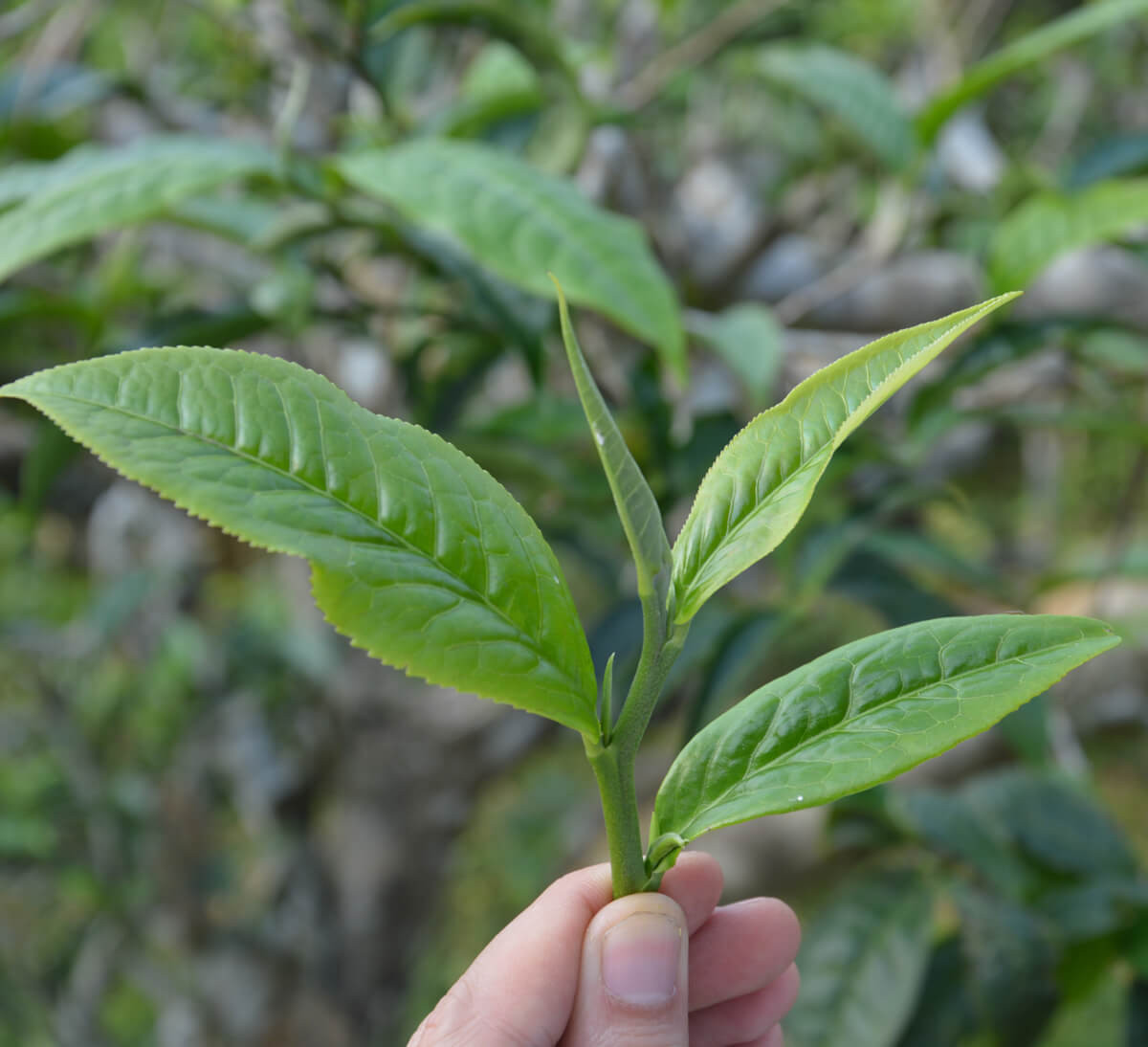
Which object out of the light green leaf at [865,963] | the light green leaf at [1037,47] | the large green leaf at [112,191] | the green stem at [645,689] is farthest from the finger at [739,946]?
the light green leaf at [1037,47]

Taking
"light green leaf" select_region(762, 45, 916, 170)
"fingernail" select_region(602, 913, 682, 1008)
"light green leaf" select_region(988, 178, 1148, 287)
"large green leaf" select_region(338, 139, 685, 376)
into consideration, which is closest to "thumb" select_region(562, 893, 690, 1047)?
"fingernail" select_region(602, 913, 682, 1008)

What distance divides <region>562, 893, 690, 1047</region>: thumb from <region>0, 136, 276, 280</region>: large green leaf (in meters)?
0.35

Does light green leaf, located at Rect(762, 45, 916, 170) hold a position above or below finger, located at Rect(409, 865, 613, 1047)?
above

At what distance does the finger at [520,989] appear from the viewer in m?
0.27

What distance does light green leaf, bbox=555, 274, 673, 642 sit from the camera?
199 millimetres

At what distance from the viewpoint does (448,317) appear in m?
0.66

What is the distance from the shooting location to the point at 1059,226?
0.54 meters

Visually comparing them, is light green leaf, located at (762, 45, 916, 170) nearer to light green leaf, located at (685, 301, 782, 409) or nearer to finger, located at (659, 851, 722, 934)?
light green leaf, located at (685, 301, 782, 409)

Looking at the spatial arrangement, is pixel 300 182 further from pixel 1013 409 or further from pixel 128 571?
pixel 128 571

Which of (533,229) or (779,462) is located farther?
(533,229)

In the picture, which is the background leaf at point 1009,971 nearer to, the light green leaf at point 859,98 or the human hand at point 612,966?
the human hand at point 612,966

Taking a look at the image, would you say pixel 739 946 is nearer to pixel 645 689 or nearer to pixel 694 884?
pixel 694 884

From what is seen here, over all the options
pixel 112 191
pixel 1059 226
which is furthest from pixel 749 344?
pixel 112 191

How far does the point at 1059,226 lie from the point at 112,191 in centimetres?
49
